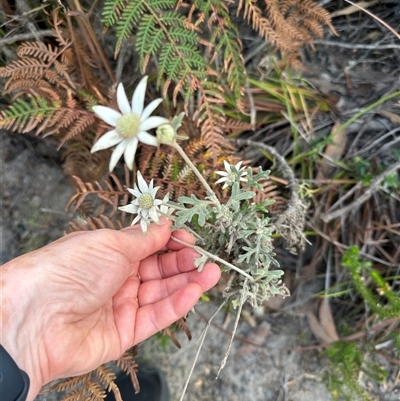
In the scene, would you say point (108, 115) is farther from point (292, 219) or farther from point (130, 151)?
point (292, 219)

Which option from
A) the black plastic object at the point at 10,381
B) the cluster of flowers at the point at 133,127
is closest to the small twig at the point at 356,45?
the cluster of flowers at the point at 133,127

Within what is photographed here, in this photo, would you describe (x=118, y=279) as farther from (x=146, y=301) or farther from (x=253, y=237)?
(x=253, y=237)

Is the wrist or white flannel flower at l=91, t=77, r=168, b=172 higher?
white flannel flower at l=91, t=77, r=168, b=172

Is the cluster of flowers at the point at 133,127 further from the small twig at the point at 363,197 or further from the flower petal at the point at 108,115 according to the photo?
the small twig at the point at 363,197

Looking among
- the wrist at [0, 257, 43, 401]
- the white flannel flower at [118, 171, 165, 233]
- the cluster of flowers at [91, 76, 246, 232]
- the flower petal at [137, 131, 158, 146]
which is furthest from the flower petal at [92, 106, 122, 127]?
the wrist at [0, 257, 43, 401]

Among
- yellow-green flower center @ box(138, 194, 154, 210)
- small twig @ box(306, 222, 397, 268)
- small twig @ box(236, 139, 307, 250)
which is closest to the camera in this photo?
yellow-green flower center @ box(138, 194, 154, 210)

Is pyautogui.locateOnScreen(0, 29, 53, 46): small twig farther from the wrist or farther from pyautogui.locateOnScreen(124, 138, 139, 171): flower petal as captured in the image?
pyautogui.locateOnScreen(124, 138, 139, 171): flower petal
